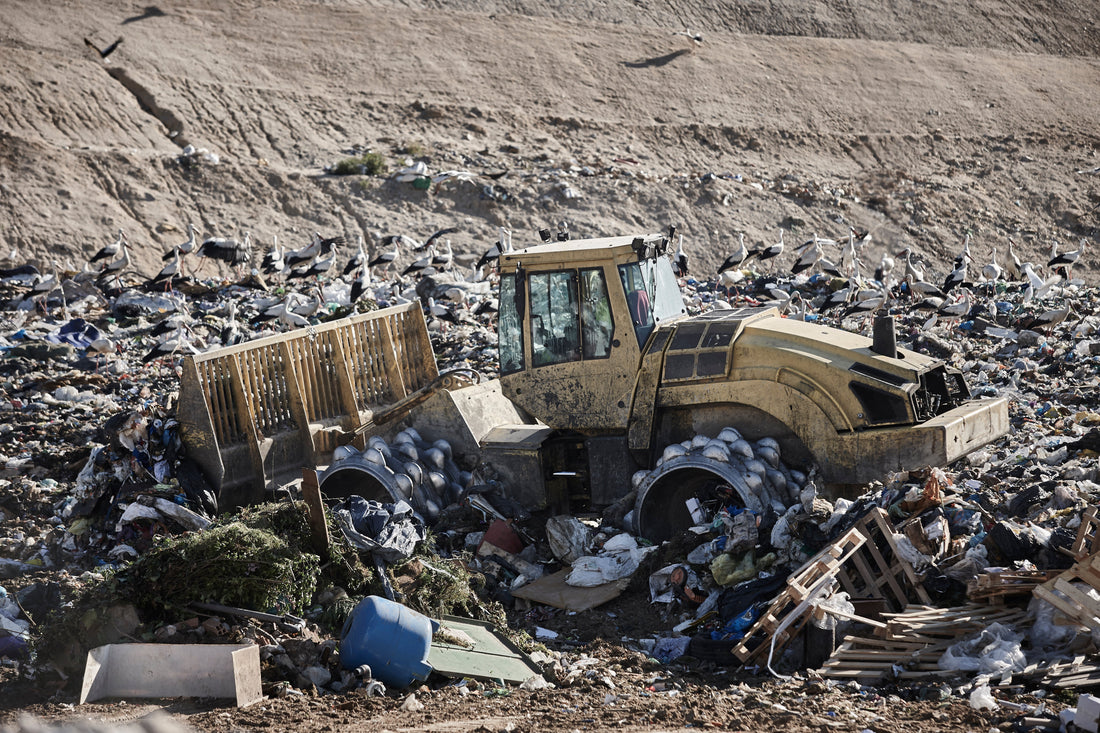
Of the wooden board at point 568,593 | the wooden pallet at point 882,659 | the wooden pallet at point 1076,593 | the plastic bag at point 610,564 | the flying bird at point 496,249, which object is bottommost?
the wooden board at point 568,593

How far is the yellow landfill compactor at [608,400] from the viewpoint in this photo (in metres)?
6.91

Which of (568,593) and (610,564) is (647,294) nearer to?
(610,564)

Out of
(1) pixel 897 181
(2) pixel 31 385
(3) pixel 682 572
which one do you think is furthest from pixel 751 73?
(3) pixel 682 572

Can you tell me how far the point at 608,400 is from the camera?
768 cm

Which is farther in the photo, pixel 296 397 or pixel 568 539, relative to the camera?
pixel 296 397

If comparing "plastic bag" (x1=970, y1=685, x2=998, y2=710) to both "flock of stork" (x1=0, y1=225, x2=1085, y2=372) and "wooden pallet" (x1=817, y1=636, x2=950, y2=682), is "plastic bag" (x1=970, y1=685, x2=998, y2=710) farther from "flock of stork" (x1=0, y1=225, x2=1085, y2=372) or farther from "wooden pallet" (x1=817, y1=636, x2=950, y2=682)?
"flock of stork" (x1=0, y1=225, x2=1085, y2=372)

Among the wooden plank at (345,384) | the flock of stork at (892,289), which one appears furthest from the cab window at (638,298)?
the flock of stork at (892,289)

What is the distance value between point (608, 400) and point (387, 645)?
9.16ft

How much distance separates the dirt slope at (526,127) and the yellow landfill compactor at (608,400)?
1331 cm

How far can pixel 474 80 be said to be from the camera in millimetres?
29547

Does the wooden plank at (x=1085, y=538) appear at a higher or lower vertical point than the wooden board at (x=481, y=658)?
higher

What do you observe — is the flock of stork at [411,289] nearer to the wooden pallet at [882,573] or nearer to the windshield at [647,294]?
the windshield at [647,294]

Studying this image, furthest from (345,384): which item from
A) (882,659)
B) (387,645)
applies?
(882,659)

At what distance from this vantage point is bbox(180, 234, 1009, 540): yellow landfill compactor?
22.7 feet
